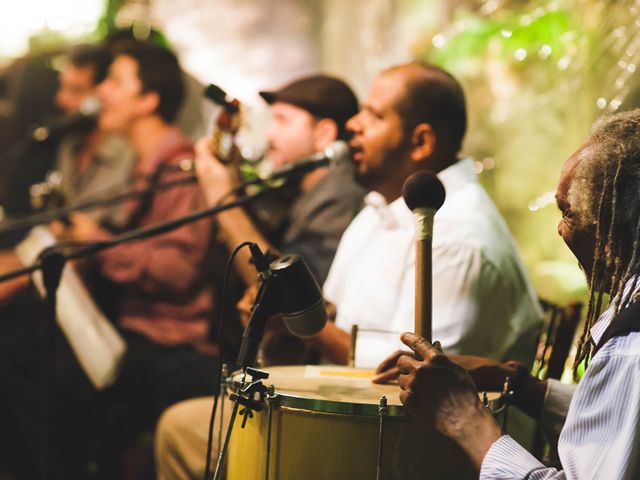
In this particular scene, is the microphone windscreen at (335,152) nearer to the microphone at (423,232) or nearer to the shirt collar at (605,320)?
the microphone at (423,232)

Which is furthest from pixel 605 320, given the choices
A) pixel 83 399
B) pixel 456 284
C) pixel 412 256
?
pixel 83 399

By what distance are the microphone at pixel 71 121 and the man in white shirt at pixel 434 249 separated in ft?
10.2

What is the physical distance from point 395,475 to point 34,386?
326 cm

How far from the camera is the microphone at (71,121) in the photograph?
596 cm

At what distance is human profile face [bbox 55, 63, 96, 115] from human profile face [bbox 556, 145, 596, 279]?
4.91m

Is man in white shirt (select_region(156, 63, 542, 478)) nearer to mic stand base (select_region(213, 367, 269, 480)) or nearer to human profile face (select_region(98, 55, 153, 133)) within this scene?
mic stand base (select_region(213, 367, 269, 480))

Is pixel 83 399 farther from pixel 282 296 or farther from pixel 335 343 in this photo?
pixel 282 296

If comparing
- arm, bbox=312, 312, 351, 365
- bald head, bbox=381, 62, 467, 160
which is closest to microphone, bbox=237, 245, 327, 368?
arm, bbox=312, 312, 351, 365

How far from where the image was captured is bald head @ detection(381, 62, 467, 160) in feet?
10.6

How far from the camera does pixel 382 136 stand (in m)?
3.29

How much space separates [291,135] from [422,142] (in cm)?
120

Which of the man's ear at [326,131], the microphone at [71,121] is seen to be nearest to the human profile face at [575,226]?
the man's ear at [326,131]

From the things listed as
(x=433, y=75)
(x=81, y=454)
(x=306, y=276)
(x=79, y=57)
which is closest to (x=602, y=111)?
(x=433, y=75)

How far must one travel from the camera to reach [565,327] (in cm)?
282
